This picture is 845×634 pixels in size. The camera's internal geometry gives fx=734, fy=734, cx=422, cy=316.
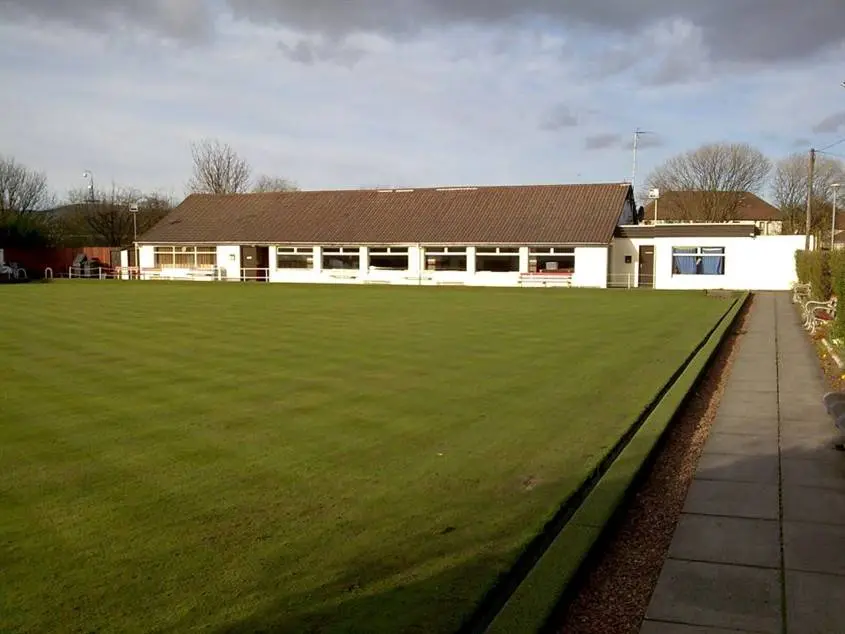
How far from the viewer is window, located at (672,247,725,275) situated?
1444 inches

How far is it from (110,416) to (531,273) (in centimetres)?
3320

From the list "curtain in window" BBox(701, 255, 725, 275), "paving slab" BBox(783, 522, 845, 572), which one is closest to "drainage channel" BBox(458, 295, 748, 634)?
"paving slab" BBox(783, 522, 845, 572)

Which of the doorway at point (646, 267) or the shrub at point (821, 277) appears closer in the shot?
the shrub at point (821, 277)

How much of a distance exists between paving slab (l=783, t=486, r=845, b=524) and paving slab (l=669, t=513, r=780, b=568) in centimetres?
26

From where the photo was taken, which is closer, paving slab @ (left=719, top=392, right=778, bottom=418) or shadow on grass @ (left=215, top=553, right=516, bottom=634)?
shadow on grass @ (left=215, top=553, right=516, bottom=634)

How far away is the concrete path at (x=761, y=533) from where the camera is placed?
3439 millimetres

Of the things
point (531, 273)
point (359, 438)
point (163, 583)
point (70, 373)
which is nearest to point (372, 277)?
point (531, 273)

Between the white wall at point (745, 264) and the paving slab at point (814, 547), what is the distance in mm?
33951

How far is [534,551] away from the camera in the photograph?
408cm

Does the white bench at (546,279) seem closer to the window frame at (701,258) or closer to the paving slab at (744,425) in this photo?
the window frame at (701,258)

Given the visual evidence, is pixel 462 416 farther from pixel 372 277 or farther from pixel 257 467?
pixel 372 277

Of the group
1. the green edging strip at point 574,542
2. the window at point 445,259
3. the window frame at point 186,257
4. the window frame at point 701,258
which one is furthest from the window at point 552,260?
the green edging strip at point 574,542

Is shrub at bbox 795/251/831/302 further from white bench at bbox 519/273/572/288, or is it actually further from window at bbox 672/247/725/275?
white bench at bbox 519/273/572/288

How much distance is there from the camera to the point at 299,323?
17.1m
